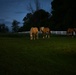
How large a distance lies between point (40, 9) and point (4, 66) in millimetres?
103640

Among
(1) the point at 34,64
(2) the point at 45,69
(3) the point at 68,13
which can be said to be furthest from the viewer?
(3) the point at 68,13

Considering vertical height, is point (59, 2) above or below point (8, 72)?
above

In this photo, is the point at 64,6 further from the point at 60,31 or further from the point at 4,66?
the point at 4,66

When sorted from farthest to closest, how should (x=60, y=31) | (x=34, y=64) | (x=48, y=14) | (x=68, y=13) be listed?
(x=48, y=14)
(x=60, y=31)
(x=68, y=13)
(x=34, y=64)

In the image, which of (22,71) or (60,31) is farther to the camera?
(60,31)

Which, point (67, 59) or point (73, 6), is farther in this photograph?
point (73, 6)

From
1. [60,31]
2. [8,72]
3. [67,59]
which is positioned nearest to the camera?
[8,72]

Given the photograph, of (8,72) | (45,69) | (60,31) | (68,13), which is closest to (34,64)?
(45,69)

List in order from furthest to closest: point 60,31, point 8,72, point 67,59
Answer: point 60,31 → point 67,59 → point 8,72

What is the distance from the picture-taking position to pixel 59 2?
82.9 meters

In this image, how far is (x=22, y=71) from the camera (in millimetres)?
13742

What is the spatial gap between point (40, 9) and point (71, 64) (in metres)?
102

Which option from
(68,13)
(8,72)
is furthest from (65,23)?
(8,72)

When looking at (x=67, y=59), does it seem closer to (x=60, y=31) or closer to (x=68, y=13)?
(x=68, y=13)
